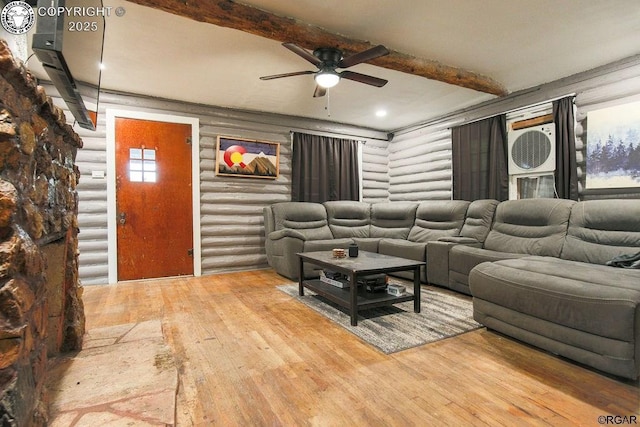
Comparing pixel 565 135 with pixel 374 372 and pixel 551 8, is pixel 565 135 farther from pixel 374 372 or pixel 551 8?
pixel 374 372

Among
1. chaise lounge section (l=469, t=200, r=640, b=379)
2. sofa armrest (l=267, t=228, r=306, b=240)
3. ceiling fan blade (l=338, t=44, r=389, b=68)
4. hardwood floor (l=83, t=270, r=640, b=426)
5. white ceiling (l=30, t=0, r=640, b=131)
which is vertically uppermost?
white ceiling (l=30, t=0, r=640, b=131)

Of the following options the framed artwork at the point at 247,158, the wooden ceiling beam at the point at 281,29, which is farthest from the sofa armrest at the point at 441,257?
the framed artwork at the point at 247,158

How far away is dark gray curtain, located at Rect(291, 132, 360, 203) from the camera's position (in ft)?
17.5

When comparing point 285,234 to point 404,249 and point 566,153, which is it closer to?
point 404,249

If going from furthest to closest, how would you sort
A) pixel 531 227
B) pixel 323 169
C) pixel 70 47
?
pixel 323 169
pixel 531 227
pixel 70 47

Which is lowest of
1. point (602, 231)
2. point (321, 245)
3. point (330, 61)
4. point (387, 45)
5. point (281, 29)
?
point (321, 245)

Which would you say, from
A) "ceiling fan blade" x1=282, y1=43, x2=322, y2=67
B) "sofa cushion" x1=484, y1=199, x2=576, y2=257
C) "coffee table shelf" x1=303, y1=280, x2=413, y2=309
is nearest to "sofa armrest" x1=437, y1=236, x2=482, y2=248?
"sofa cushion" x1=484, y1=199, x2=576, y2=257

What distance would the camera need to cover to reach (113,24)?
101 inches

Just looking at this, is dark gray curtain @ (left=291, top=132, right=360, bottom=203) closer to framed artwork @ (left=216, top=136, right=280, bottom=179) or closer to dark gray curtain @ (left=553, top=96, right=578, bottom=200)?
framed artwork @ (left=216, top=136, right=280, bottom=179)

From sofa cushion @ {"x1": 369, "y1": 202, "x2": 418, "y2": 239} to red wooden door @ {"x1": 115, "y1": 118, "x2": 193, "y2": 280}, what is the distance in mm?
2937

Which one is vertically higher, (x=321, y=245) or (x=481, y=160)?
(x=481, y=160)

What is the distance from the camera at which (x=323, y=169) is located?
553 cm

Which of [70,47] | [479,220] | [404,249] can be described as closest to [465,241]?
[479,220]

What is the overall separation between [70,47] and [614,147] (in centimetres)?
460
